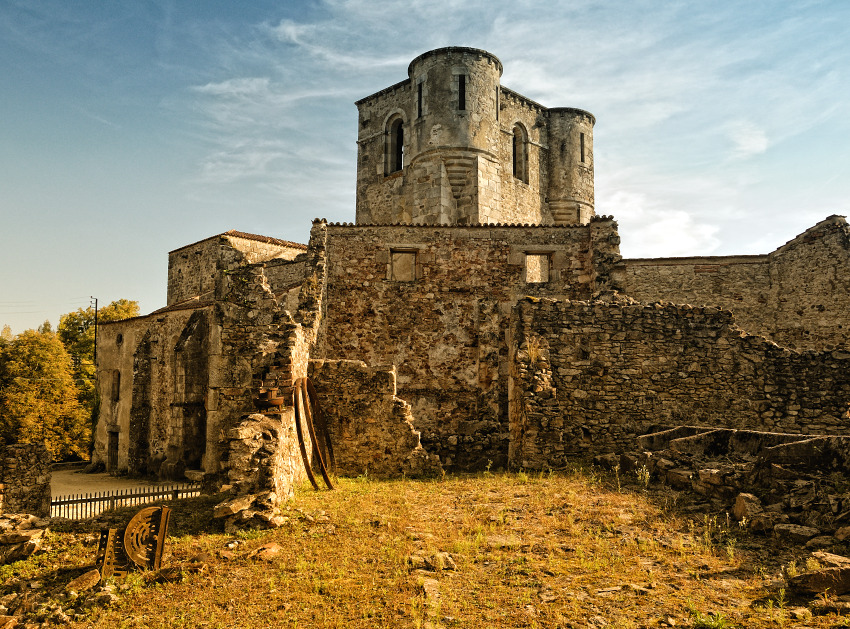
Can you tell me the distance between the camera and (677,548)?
6812 millimetres

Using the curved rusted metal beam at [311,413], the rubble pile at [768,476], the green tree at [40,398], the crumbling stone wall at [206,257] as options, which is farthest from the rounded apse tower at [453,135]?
the green tree at [40,398]

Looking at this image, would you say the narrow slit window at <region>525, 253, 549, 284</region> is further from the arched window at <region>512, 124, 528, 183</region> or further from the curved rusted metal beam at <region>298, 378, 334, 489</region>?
the curved rusted metal beam at <region>298, 378, 334, 489</region>

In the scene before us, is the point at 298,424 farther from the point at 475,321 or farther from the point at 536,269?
the point at 536,269

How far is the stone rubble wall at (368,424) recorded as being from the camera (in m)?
11.8

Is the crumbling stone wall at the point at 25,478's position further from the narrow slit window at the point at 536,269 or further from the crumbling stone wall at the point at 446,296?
the narrow slit window at the point at 536,269

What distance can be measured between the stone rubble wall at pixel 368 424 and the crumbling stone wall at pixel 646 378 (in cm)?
207

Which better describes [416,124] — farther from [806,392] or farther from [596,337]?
[806,392]

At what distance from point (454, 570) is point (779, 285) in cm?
1793

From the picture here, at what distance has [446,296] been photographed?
17.9 meters

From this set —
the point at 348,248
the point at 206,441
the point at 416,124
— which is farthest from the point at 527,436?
the point at 416,124

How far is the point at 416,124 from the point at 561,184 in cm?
904

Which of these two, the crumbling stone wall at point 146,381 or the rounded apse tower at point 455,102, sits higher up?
the rounded apse tower at point 455,102

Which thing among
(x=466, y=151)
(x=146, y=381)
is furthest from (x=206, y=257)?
(x=466, y=151)

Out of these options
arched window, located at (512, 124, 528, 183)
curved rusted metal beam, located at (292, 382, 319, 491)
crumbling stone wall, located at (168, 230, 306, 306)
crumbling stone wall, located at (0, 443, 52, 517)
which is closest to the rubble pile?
curved rusted metal beam, located at (292, 382, 319, 491)
